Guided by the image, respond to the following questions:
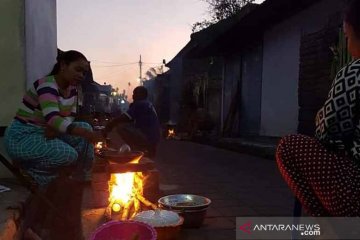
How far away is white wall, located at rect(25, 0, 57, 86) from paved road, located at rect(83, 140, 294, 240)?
195 cm

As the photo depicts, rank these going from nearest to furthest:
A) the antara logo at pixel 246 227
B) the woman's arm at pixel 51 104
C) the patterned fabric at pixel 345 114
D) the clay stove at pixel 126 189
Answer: the patterned fabric at pixel 345 114 < the woman's arm at pixel 51 104 < the antara logo at pixel 246 227 < the clay stove at pixel 126 189

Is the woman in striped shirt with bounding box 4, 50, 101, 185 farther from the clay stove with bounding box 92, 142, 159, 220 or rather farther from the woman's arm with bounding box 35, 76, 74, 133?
the clay stove with bounding box 92, 142, 159, 220

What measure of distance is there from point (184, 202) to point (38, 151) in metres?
1.78

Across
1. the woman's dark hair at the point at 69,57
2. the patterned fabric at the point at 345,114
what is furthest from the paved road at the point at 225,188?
the patterned fabric at the point at 345,114

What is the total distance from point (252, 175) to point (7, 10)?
206 inches

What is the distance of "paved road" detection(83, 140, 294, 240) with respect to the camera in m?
3.92

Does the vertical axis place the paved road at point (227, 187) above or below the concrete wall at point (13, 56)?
below

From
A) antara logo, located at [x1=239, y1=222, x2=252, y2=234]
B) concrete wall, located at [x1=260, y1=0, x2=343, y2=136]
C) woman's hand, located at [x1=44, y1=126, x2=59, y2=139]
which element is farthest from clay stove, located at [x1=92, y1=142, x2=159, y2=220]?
concrete wall, located at [x1=260, y1=0, x2=343, y2=136]

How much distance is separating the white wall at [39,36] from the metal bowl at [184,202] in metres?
2.10

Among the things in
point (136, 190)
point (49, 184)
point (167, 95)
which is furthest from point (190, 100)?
point (49, 184)

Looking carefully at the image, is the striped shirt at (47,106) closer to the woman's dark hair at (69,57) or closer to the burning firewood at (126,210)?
the woman's dark hair at (69,57)

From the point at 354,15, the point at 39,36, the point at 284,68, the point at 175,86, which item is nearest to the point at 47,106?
the point at 354,15

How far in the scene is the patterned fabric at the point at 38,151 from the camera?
2736 mm

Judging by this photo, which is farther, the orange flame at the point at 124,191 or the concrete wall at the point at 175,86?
A: the concrete wall at the point at 175,86
